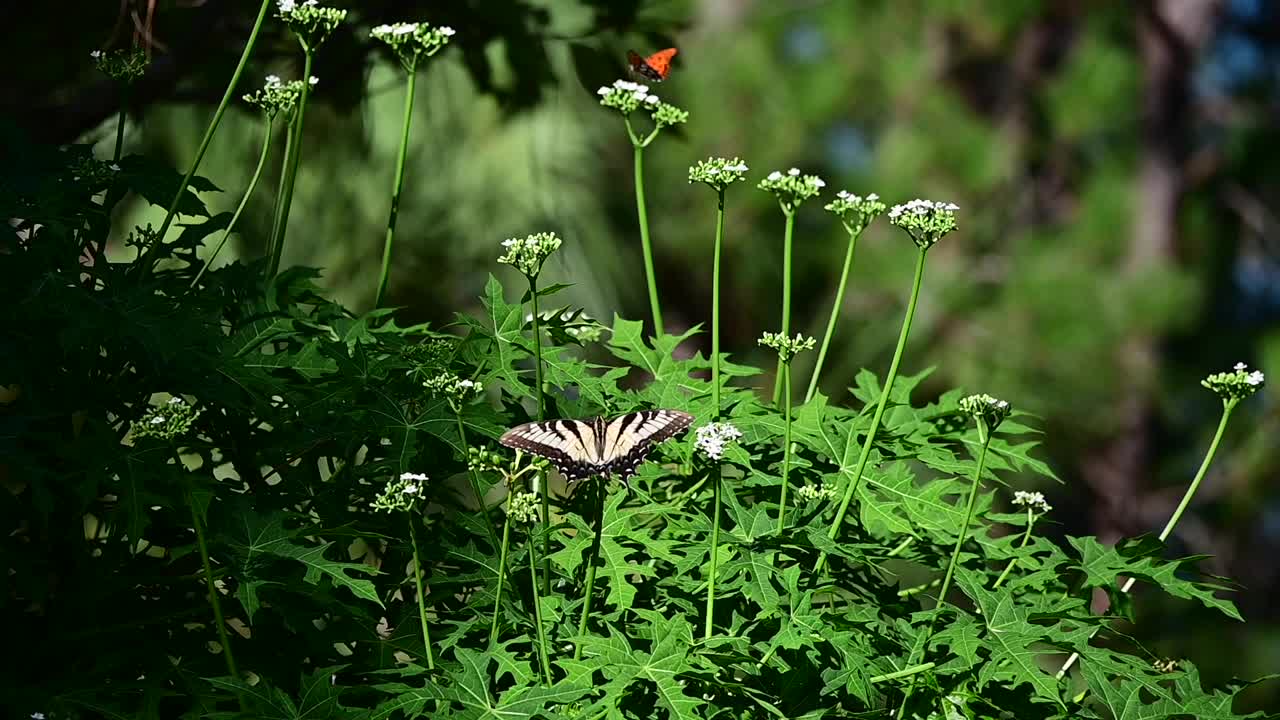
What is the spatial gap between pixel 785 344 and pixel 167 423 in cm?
70

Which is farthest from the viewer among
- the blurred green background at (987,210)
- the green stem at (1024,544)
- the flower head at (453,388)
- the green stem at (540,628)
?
the blurred green background at (987,210)

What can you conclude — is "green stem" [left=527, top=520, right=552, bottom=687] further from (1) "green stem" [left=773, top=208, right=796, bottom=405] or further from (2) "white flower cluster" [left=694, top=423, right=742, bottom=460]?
(1) "green stem" [left=773, top=208, right=796, bottom=405]

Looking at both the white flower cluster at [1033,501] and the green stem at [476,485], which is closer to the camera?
the green stem at [476,485]

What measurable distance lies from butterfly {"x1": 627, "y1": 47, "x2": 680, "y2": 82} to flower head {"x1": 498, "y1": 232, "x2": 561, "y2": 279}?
31.6 inches

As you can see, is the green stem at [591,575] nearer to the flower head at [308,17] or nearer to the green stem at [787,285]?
the green stem at [787,285]

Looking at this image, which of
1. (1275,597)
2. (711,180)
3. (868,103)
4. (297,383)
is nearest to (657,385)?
(711,180)

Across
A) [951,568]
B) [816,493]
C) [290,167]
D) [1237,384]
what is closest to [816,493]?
[816,493]

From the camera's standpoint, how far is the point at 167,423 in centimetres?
138

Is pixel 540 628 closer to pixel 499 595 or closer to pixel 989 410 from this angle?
pixel 499 595

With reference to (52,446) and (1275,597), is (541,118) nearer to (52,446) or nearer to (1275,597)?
(52,446)

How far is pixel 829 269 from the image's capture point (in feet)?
29.2

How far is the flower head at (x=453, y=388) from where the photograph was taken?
1.48 metres

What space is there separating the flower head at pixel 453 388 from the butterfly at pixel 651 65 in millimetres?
918

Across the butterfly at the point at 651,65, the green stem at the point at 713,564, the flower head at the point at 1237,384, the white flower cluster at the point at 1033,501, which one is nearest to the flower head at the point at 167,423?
the green stem at the point at 713,564
